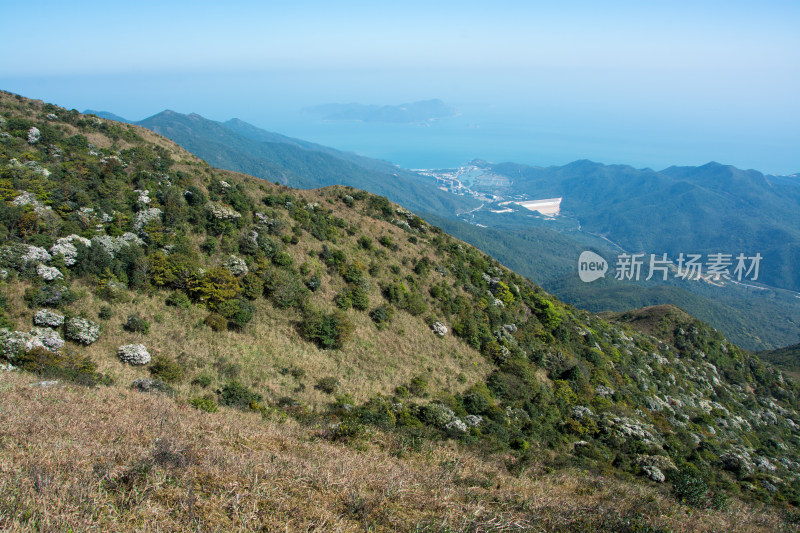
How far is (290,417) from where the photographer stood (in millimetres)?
13945

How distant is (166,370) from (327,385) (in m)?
7.00

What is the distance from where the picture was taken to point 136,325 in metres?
18.2

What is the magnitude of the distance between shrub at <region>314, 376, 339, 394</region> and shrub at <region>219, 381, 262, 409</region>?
3535mm

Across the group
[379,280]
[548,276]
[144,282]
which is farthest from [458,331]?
[548,276]

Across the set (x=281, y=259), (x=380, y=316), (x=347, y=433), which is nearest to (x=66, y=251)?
(x=281, y=259)

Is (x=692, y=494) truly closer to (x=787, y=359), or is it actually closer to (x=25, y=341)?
(x=25, y=341)

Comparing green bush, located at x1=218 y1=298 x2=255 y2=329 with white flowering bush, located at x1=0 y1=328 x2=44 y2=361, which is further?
green bush, located at x1=218 y1=298 x2=255 y2=329

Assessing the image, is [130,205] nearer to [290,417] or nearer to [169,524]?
[290,417]

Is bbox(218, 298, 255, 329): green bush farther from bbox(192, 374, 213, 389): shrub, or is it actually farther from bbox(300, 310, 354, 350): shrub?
bbox(192, 374, 213, 389): shrub

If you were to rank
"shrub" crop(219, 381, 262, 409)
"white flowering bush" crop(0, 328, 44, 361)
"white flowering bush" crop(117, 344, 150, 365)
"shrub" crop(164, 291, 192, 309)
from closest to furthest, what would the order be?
1. "white flowering bush" crop(0, 328, 44, 361)
2. "shrub" crop(219, 381, 262, 409)
3. "white flowering bush" crop(117, 344, 150, 365)
4. "shrub" crop(164, 291, 192, 309)

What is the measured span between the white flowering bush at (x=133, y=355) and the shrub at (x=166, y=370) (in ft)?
1.32

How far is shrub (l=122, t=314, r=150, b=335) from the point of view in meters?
18.1

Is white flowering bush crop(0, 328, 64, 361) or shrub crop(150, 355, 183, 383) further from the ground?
white flowering bush crop(0, 328, 64, 361)

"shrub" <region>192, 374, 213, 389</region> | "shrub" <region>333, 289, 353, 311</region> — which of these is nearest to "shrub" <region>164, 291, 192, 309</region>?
"shrub" <region>192, 374, 213, 389</region>
